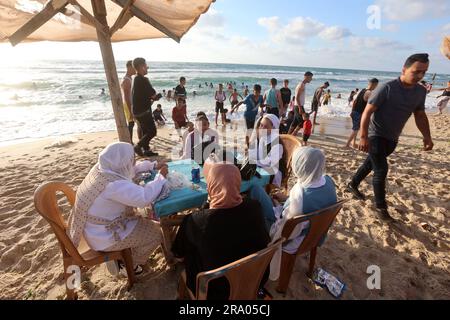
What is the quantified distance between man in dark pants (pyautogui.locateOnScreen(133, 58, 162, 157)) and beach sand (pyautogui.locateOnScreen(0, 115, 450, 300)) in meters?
1.60

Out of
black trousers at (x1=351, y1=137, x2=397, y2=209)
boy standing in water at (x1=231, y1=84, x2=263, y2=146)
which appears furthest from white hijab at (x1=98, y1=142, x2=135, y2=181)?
boy standing in water at (x1=231, y1=84, x2=263, y2=146)

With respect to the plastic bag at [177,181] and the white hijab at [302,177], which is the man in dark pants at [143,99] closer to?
the plastic bag at [177,181]

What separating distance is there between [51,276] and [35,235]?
0.88m

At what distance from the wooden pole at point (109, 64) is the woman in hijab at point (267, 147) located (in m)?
1.78

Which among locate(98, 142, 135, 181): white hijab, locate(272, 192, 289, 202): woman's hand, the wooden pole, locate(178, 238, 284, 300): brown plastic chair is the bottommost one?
locate(272, 192, 289, 202): woman's hand

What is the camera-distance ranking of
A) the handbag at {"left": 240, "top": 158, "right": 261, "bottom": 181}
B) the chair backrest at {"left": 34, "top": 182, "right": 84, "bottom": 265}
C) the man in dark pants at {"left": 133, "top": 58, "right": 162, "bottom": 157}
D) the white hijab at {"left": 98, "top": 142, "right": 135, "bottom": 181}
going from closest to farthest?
the chair backrest at {"left": 34, "top": 182, "right": 84, "bottom": 265}, the white hijab at {"left": 98, "top": 142, "right": 135, "bottom": 181}, the handbag at {"left": 240, "top": 158, "right": 261, "bottom": 181}, the man in dark pants at {"left": 133, "top": 58, "right": 162, "bottom": 157}

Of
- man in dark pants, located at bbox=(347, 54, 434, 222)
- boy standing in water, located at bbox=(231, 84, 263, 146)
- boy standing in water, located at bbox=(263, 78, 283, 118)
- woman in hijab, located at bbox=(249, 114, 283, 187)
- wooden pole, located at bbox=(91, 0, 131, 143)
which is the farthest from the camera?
boy standing in water, located at bbox=(263, 78, 283, 118)

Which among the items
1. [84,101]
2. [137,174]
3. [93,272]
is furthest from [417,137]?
[84,101]

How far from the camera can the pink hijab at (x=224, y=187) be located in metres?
1.74

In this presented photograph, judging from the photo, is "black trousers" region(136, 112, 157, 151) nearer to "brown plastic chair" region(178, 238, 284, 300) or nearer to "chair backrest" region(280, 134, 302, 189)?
"chair backrest" region(280, 134, 302, 189)

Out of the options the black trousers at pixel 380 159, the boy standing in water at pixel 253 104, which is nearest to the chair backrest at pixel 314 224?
the black trousers at pixel 380 159

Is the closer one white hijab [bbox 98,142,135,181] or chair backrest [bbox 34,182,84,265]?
chair backrest [bbox 34,182,84,265]

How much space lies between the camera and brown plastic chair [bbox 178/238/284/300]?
135 centimetres

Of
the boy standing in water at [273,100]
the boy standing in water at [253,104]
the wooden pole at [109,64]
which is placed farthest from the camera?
the boy standing in water at [273,100]
